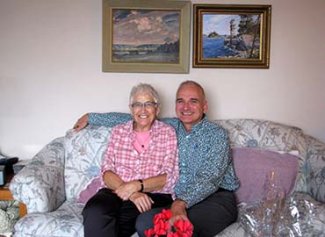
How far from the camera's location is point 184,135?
219 cm

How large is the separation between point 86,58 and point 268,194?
174cm

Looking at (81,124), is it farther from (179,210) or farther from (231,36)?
(231,36)

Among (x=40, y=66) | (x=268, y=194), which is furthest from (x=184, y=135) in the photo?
(x=40, y=66)

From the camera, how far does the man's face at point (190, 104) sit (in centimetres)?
217

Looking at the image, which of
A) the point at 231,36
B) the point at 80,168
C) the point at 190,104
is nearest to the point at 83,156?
the point at 80,168

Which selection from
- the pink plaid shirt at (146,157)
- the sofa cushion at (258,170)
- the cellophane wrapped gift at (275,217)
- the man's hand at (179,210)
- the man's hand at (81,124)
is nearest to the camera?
the cellophane wrapped gift at (275,217)

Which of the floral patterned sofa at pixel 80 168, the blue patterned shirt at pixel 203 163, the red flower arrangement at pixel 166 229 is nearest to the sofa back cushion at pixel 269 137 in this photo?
the floral patterned sofa at pixel 80 168

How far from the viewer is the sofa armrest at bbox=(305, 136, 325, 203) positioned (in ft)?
7.30

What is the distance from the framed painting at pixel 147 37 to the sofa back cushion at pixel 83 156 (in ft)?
1.80

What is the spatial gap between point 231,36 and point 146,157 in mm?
1202

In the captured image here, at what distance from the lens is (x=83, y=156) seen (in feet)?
7.91

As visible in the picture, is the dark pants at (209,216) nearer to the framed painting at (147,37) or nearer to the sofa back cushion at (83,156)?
the sofa back cushion at (83,156)

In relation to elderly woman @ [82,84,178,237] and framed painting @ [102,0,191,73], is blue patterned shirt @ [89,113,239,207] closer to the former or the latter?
elderly woman @ [82,84,178,237]

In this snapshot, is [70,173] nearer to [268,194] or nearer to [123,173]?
[123,173]
